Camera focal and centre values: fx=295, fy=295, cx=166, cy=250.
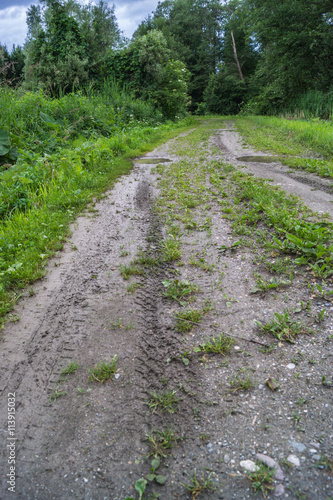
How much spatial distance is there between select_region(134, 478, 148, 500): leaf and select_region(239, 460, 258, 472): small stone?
1.50ft

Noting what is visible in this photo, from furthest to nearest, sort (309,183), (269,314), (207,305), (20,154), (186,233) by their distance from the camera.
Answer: (20,154), (309,183), (186,233), (207,305), (269,314)

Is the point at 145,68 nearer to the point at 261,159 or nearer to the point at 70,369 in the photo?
the point at 261,159

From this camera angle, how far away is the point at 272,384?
1758mm

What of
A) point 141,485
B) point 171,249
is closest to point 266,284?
point 171,249

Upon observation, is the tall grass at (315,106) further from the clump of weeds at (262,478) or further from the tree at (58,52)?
the clump of weeds at (262,478)

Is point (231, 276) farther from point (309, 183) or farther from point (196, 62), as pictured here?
point (196, 62)

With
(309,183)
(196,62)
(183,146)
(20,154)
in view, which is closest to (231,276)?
(309,183)

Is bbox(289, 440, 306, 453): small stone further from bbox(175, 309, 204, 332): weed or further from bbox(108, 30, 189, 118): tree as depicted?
bbox(108, 30, 189, 118): tree

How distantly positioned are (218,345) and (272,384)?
0.41 meters

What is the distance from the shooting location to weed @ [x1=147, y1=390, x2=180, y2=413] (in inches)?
66.1

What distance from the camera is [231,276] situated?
281 cm

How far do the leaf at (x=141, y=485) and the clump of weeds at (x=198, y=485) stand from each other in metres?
0.18

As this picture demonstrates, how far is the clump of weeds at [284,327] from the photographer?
208 cm

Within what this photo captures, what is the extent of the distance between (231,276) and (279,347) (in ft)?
2.98
